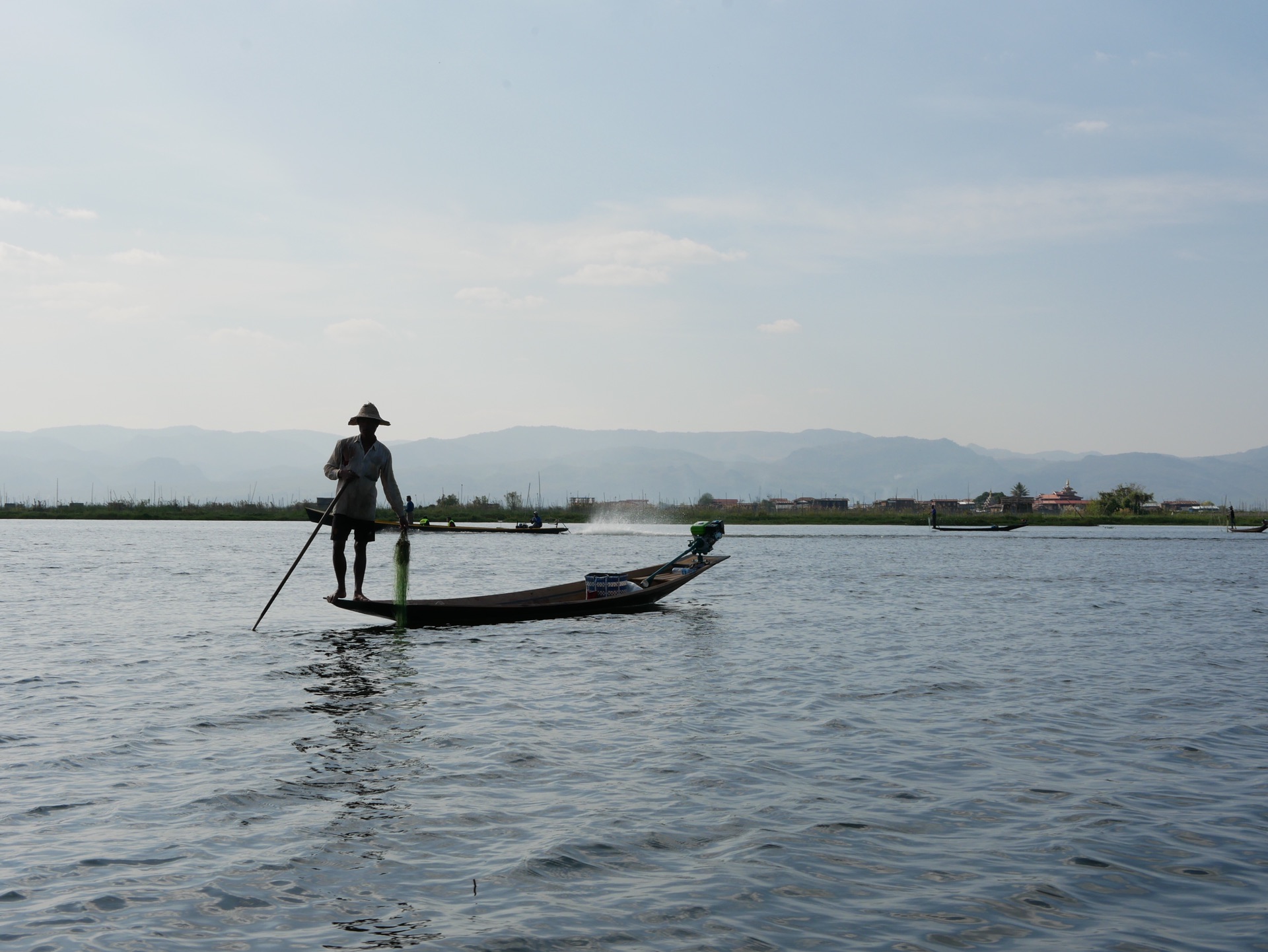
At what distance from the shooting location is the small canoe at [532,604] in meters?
17.1

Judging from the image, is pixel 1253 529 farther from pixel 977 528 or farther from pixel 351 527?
pixel 351 527

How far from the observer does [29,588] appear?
25.7 metres

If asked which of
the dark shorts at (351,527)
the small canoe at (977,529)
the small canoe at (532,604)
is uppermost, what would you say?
the dark shorts at (351,527)

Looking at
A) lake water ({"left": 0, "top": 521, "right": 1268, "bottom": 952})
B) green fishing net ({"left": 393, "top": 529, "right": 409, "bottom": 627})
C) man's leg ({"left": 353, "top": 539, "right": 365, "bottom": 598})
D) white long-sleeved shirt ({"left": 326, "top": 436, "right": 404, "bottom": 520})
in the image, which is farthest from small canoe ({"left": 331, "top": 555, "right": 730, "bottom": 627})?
white long-sleeved shirt ({"left": 326, "top": 436, "right": 404, "bottom": 520})

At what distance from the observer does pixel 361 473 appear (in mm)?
15867

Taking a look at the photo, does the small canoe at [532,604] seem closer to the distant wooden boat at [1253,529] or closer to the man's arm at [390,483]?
the man's arm at [390,483]

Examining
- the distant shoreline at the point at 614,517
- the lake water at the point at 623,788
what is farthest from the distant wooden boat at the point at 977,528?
the lake water at the point at 623,788

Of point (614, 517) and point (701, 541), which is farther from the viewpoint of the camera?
point (614, 517)

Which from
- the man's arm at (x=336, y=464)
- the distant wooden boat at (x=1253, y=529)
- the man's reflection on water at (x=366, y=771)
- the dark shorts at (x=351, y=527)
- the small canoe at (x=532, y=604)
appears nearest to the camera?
the man's reflection on water at (x=366, y=771)

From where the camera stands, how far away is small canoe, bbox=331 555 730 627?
1711 cm

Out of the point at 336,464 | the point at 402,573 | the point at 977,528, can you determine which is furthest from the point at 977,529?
the point at 336,464

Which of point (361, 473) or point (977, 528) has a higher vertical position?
point (361, 473)

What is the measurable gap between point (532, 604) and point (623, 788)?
40.0 feet

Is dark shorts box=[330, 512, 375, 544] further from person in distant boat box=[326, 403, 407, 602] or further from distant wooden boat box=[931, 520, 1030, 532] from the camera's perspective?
distant wooden boat box=[931, 520, 1030, 532]
